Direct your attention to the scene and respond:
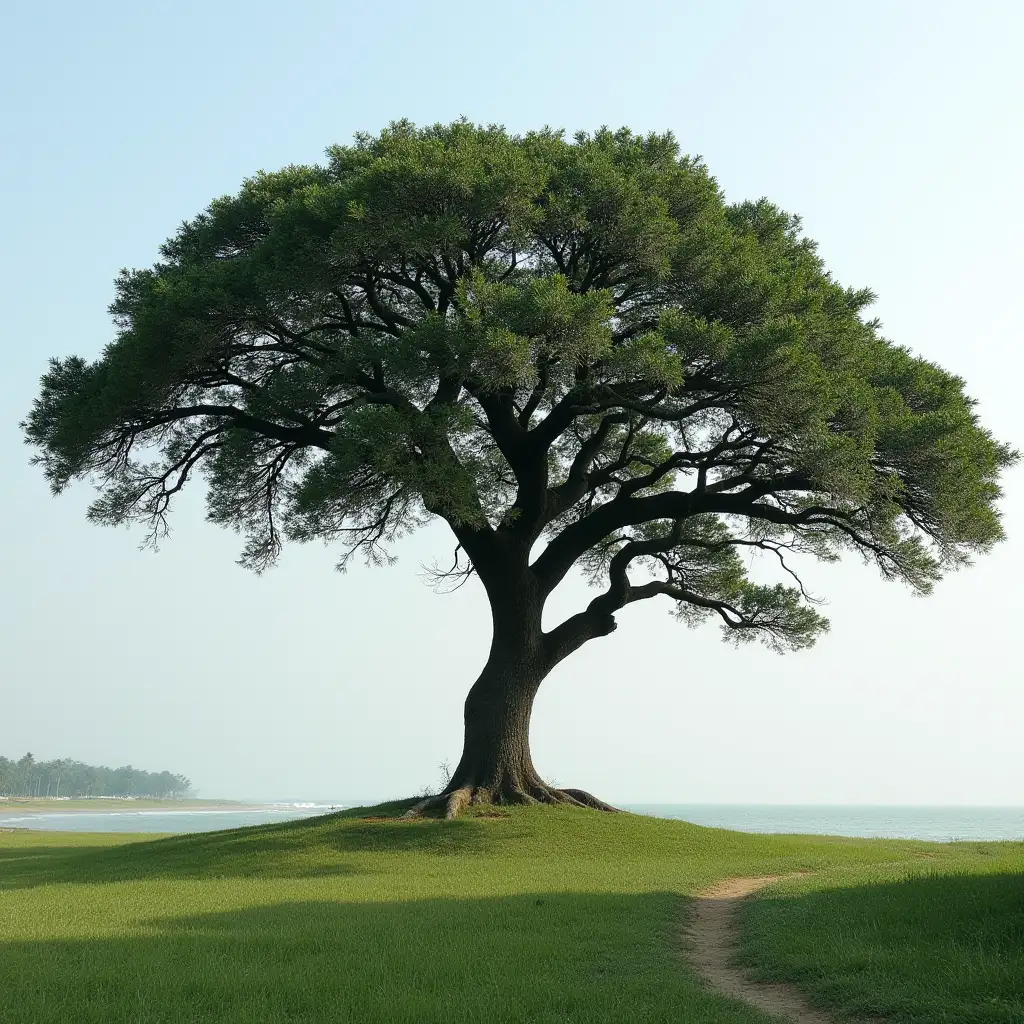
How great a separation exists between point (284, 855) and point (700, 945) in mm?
9808

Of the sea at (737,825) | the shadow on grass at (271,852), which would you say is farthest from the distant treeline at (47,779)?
the shadow on grass at (271,852)

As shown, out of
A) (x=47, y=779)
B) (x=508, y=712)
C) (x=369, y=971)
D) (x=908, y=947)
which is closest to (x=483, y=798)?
(x=508, y=712)

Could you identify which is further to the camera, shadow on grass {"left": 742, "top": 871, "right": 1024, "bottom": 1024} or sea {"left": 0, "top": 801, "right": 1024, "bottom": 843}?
sea {"left": 0, "top": 801, "right": 1024, "bottom": 843}

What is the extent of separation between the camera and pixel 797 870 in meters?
16.0

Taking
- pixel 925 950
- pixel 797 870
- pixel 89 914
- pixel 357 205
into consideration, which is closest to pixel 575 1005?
pixel 925 950

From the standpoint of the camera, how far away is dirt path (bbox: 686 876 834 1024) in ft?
24.3

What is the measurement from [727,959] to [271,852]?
10.9 meters

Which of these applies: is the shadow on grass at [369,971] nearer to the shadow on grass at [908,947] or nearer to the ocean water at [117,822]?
the shadow on grass at [908,947]

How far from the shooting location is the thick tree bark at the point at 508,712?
69.3 ft

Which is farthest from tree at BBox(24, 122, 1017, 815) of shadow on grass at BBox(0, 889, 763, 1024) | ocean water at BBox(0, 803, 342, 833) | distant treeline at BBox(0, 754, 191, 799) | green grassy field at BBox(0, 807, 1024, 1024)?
distant treeline at BBox(0, 754, 191, 799)

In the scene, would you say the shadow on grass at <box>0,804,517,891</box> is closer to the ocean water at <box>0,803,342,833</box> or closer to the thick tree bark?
the thick tree bark

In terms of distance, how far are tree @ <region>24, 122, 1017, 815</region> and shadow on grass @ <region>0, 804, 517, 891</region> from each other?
1696 millimetres

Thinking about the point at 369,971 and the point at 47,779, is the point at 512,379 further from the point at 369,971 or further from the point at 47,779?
the point at 47,779

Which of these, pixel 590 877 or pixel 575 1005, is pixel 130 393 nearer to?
pixel 590 877
